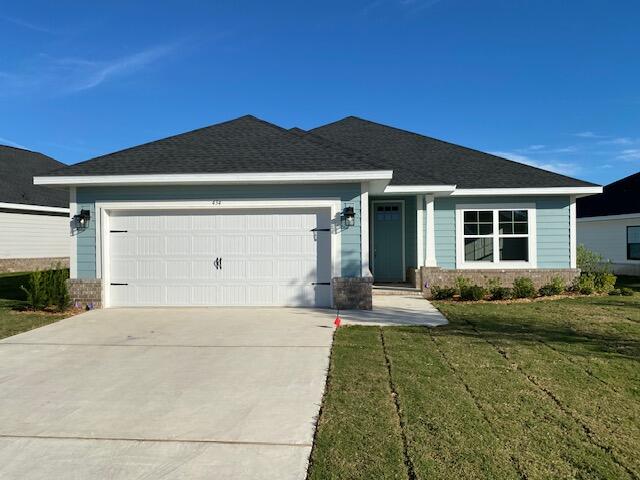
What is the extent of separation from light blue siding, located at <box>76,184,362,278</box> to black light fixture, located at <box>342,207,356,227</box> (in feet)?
0.28

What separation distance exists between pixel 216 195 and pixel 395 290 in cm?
561

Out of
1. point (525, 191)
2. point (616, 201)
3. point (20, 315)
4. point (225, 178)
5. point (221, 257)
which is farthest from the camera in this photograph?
point (616, 201)

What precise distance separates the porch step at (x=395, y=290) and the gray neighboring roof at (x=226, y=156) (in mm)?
3892

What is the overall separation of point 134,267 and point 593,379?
886cm

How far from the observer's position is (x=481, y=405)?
4262mm

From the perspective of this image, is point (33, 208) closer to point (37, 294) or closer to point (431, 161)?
point (37, 294)

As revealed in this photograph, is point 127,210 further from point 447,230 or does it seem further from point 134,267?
point 447,230

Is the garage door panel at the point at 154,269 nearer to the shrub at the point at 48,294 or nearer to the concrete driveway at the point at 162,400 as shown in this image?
the shrub at the point at 48,294

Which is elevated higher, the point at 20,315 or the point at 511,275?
the point at 511,275

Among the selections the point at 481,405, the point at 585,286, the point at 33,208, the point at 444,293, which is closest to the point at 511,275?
the point at 585,286

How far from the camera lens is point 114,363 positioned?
19.3 ft

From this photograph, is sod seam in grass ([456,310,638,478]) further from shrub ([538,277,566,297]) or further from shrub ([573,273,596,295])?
shrub ([573,273,596,295])

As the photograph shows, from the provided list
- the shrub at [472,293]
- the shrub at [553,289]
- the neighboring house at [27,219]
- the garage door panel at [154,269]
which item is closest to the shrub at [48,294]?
the garage door panel at [154,269]

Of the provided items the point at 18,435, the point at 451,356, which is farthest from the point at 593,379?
the point at 18,435
